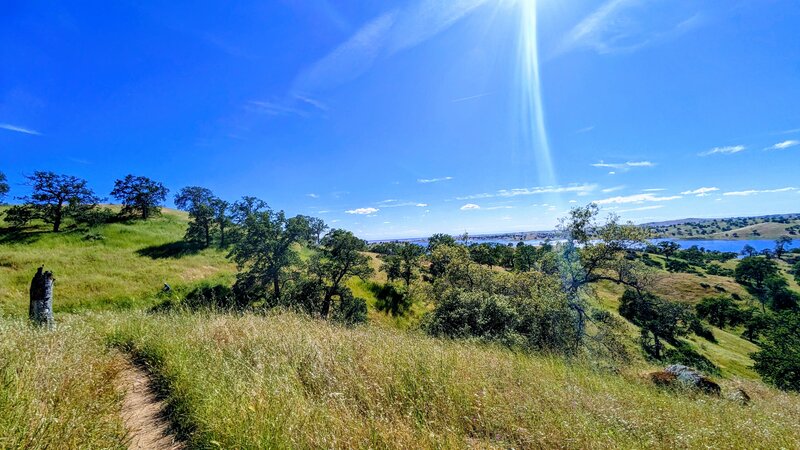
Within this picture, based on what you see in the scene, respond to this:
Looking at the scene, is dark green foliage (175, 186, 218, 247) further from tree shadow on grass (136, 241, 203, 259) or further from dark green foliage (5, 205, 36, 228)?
dark green foliage (5, 205, 36, 228)

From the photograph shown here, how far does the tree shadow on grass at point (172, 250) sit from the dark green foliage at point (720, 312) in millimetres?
102461

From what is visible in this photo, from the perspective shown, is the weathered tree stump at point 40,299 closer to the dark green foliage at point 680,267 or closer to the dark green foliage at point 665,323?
the dark green foliage at point 665,323

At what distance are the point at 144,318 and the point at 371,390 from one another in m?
6.59

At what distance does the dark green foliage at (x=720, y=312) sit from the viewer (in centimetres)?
6506

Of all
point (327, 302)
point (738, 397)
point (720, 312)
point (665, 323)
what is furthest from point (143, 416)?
point (720, 312)

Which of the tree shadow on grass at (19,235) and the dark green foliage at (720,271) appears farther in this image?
the dark green foliage at (720,271)

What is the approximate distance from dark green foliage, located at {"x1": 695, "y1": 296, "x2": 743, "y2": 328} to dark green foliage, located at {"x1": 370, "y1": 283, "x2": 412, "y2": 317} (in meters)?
69.9

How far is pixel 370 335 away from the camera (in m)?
6.87

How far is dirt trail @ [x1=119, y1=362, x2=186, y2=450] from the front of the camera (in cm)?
344

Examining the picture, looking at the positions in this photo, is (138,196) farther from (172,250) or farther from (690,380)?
(690,380)

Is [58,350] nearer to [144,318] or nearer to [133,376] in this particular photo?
[133,376]

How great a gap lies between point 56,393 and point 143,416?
3.16 feet

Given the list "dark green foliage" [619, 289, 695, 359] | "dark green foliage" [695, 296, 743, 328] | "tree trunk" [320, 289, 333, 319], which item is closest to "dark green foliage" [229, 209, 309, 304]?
"tree trunk" [320, 289, 333, 319]

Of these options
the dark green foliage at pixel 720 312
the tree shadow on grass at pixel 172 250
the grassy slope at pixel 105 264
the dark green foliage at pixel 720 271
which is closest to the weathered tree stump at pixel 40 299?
the grassy slope at pixel 105 264
